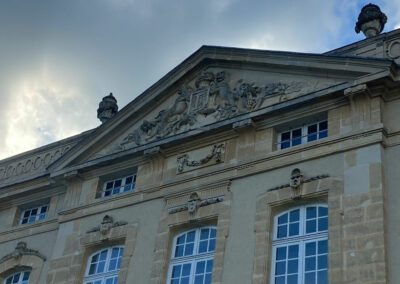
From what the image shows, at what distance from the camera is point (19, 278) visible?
715 inches

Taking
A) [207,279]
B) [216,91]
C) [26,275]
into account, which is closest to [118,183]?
[26,275]

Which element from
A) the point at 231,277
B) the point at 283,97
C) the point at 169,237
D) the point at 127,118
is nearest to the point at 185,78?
the point at 127,118

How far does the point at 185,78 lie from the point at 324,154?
493 centimetres

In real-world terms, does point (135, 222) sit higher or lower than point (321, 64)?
lower

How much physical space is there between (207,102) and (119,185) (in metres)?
2.92

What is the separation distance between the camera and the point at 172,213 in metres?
16.1

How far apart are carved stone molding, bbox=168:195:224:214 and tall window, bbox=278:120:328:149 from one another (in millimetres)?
1762

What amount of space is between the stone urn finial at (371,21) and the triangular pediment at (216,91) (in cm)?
162

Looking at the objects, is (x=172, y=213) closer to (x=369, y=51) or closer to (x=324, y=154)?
(x=324, y=154)

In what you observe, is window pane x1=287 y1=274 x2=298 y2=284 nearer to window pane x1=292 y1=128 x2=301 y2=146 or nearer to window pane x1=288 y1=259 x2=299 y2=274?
window pane x1=288 y1=259 x2=299 y2=274

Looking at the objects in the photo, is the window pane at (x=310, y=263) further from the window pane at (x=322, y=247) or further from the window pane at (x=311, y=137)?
the window pane at (x=311, y=137)

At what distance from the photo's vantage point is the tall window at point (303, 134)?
608 inches

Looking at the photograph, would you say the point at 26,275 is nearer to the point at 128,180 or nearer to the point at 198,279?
the point at 128,180

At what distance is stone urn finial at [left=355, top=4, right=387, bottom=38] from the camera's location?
16.7 meters
